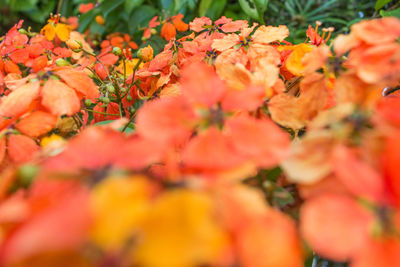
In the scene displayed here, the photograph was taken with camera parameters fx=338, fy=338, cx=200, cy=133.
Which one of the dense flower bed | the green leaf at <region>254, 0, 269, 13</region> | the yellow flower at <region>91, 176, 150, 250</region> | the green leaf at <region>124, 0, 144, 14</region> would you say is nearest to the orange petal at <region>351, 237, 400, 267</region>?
the dense flower bed

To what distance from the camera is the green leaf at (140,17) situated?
131 cm

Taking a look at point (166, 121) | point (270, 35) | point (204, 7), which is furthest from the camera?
point (204, 7)

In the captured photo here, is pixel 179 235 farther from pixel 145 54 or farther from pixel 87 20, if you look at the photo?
pixel 87 20

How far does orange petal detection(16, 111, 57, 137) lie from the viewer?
382 mm

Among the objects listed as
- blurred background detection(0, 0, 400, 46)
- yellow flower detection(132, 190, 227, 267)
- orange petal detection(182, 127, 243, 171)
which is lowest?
blurred background detection(0, 0, 400, 46)

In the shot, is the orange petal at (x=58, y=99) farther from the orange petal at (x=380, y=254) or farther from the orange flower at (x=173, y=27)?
the orange flower at (x=173, y=27)

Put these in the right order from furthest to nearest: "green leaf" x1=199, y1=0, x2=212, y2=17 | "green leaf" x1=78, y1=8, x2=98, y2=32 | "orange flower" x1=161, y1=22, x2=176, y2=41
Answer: "green leaf" x1=78, y1=8, x2=98, y2=32
"green leaf" x1=199, y1=0, x2=212, y2=17
"orange flower" x1=161, y1=22, x2=176, y2=41

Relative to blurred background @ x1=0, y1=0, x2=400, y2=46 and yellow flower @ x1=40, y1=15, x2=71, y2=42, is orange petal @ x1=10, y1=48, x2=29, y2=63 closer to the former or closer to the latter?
yellow flower @ x1=40, y1=15, x2=71, y2=42

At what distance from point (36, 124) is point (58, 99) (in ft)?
0.12

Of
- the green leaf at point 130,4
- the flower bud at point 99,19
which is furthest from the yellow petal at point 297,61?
the flower bud at point 99,19

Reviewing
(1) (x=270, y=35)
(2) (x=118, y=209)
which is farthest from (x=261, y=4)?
(2) (x=118, y=209)

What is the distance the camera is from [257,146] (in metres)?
0.25

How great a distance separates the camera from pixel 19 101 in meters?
0.39

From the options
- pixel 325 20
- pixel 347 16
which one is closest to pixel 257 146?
pixel 325 20
